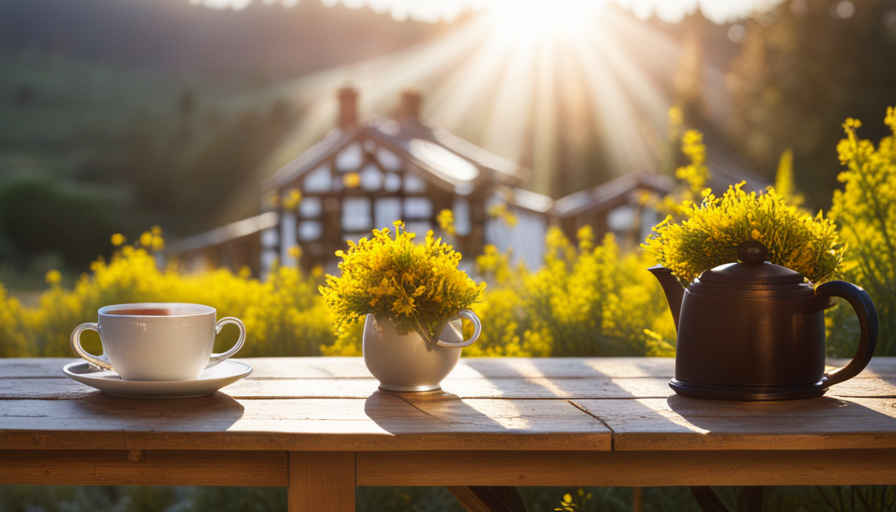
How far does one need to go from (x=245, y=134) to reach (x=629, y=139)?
17374mm

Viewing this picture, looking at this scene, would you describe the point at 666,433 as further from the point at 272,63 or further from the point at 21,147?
the point at 272,63

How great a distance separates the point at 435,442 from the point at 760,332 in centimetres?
58

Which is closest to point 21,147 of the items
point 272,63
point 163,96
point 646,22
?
point 163,96

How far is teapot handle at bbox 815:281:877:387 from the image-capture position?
121 cm

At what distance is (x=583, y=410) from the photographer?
4.05 ft

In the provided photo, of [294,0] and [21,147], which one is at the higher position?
[294,0]

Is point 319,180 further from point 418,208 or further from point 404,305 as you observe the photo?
point 404,305

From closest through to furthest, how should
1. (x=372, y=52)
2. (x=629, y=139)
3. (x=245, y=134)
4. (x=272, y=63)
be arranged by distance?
(x=629, y=139)
(x=245, y=134)
(x=272, y=63)
(x=372, y=52)

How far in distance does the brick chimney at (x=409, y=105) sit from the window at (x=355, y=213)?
13.6ft

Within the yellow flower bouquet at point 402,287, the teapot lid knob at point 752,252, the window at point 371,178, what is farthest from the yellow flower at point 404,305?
the window at point 371,178

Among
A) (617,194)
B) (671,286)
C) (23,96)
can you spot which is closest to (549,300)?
(671,286)

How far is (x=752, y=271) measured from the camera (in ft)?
4.17

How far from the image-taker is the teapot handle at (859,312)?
3.97 feet

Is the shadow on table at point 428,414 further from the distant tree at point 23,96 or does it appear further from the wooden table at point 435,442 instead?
the distant tree at point 23,96
